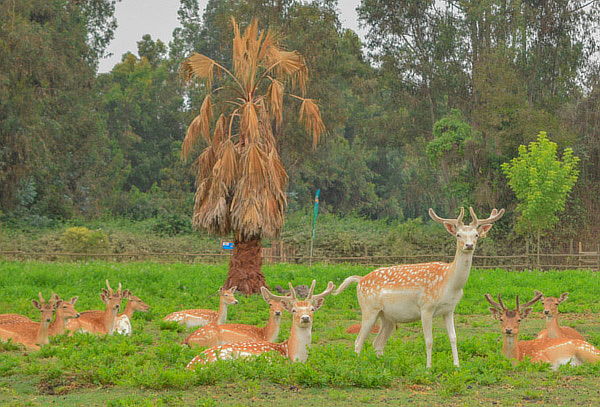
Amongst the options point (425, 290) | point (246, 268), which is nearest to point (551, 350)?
point (425, 290)

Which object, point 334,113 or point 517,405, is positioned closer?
point 517,405

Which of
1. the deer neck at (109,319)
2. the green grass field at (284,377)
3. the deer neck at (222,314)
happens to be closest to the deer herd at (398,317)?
the green grass field at (284,377)

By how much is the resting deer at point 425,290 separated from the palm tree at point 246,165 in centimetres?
935

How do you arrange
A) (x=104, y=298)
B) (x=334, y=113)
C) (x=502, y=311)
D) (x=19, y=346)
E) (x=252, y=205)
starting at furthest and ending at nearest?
(x=334, y=113), (x=252, y=205), (x=104, y=298), (x=19, y=346), (x=502, y=311)

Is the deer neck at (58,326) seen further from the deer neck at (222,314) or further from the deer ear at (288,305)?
the deer ear at (288,305)

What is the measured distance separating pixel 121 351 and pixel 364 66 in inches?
1335

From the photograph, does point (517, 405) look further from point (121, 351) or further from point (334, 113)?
point (334, 113)

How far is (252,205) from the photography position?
2009 cm

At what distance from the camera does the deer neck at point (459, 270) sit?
1005 cm

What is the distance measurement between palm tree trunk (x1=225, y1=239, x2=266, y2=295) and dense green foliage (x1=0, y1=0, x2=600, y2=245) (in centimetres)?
1621

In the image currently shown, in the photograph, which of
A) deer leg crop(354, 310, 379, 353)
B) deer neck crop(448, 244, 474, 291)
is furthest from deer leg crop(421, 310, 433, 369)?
deer leg crop(354, 310, 379, 353)

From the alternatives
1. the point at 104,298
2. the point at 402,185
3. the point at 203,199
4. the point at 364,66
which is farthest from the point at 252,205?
the point at 402,185

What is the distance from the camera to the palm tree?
20.2m

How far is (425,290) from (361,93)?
114 ft
